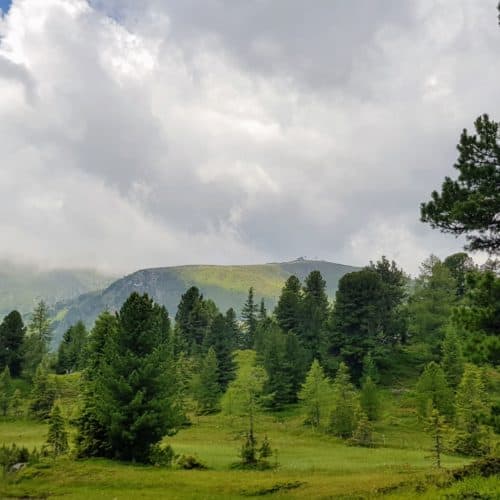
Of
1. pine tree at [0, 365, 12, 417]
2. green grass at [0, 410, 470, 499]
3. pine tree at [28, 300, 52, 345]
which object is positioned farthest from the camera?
pine tree at [28, 300, 52, 345]

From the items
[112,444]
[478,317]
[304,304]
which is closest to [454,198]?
[478,317]

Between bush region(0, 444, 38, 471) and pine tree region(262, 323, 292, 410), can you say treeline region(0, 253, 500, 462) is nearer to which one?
pine tree region(262, 323, 292, 410)

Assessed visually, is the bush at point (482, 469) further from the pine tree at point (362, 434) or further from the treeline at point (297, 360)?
the pine tree at point (362, 434)

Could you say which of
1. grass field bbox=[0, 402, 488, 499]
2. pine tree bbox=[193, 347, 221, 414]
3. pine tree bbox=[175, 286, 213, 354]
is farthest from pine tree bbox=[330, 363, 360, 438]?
pine tree bbox=[175, 286, 213, 354]

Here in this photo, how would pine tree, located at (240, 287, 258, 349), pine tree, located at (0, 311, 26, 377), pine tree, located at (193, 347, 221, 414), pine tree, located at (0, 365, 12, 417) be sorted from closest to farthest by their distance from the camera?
pine tree, located at (193, 347, 221, 414) → pine tree, located at (0, 365, 12, 417) → pine tree, located at (0, 311, 26, 377) → pine tree, located at (240, 287, 258, 349)

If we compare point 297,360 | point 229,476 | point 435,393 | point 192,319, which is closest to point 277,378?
point 297,360

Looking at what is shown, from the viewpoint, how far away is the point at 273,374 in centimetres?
8038

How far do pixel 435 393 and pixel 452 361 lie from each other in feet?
53.7

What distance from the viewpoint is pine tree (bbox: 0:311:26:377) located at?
102 metres

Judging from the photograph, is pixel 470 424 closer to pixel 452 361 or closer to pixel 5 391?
pixel 452 361

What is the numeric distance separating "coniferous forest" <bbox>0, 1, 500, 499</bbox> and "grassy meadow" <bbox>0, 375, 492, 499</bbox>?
0.54 ft

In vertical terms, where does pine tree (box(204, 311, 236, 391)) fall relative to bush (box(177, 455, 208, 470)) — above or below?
above

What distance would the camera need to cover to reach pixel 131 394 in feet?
125

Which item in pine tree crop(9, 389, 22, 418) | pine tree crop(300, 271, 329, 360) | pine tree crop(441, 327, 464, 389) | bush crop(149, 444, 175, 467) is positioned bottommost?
pine tree crop(9, 389, 22, 418)
